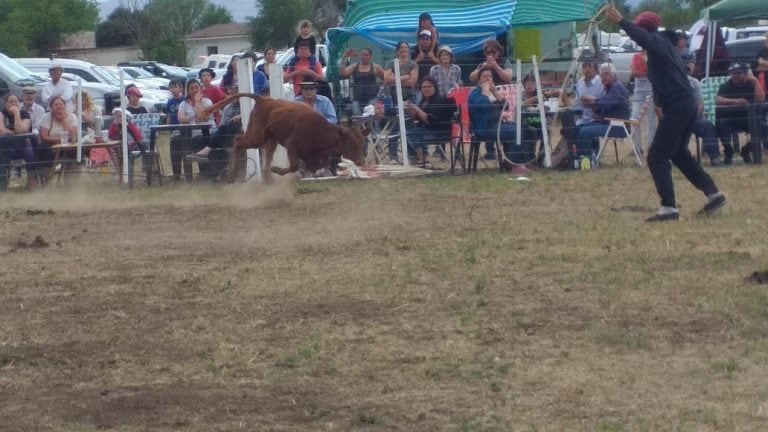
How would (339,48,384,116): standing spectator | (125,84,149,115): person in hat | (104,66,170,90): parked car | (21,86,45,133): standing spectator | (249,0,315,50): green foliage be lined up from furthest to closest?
(249,0,315,50): green foliage < (104,66,170,90): parked car < (125,84,149,115): person in hat < (339,48,384,116): standing spectator < (21,86,45,133): standing spectator

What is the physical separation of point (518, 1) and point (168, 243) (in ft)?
46.9

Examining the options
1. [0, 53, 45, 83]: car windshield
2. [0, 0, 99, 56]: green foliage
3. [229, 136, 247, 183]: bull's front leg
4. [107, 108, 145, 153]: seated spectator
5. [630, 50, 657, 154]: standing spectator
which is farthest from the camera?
[0, 0, 99, 56]: green foliage

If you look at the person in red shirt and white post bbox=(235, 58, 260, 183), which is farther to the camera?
the person in red shirt

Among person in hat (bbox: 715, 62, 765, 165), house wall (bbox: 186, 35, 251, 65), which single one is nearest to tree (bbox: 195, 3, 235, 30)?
house wall (bbox: 186, 35, 251, 65)

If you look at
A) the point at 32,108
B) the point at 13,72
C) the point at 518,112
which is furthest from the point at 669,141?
the point at 13,72

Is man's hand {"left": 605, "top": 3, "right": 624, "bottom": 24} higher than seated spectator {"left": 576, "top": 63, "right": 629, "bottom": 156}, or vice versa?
man's hand {"left": 605, "top": 3, "right": 624, "bottom": 24}

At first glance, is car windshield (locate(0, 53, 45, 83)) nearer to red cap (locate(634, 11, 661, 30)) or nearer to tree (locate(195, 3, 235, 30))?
red cap (locate(634, 11, 661, 30))

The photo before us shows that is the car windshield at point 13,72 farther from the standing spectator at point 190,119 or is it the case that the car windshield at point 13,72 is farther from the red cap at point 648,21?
the red cap at point 648,21

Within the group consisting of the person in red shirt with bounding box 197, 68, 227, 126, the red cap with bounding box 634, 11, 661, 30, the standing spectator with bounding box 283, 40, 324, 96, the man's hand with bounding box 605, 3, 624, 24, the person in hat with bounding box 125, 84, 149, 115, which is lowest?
the person in hat with bounding box 125, 84, 149, 115

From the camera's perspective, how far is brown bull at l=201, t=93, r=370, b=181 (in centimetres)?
1468

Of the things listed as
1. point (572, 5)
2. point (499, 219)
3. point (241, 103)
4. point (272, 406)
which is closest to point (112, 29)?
point (572, 5)

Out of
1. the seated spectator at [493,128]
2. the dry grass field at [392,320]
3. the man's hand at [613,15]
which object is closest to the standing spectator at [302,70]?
the seated spectator at [493,128]

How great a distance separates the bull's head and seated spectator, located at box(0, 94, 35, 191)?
203 inches

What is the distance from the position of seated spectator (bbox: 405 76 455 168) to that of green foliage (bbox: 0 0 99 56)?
55.7m
